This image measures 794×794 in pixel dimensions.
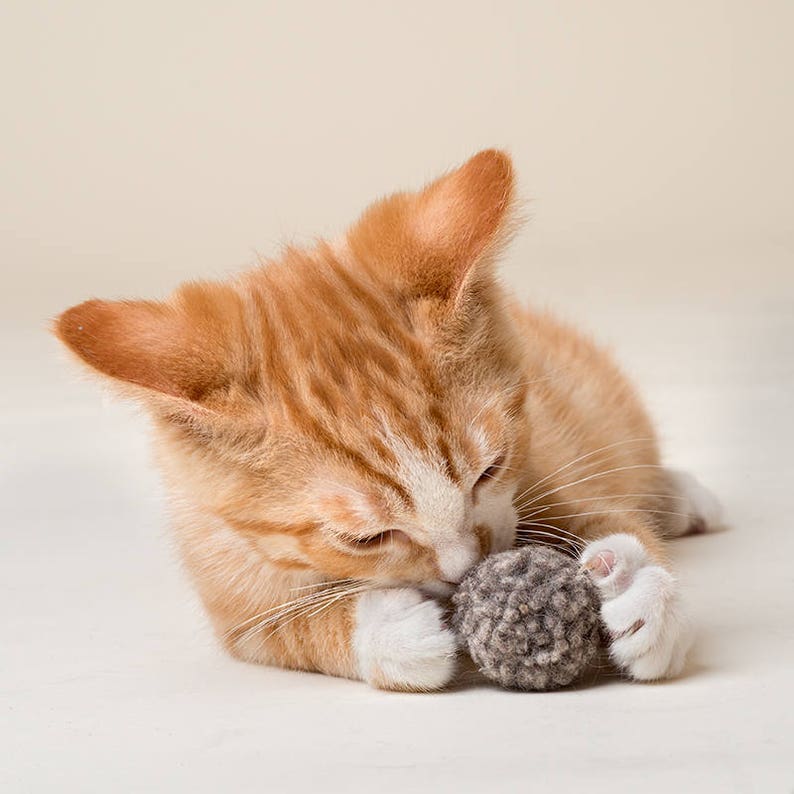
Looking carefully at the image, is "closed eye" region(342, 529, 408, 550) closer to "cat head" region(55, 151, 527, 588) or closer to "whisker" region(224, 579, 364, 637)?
"cat head" region(55, 151, 527, 588)

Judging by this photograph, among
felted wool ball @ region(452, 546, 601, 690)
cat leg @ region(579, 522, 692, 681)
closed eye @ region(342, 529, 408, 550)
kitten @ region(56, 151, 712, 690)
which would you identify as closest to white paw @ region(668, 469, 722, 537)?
kitten @ region(56, 151, 712, 690)

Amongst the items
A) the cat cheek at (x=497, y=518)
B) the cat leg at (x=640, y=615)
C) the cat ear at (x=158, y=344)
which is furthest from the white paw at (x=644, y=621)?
the cat ear at (x=158, y=344)

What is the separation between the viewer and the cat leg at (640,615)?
220 cm

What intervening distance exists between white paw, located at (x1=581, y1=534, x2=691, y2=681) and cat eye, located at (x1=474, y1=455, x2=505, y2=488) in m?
0.23

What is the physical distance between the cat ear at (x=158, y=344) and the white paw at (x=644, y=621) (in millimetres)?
738

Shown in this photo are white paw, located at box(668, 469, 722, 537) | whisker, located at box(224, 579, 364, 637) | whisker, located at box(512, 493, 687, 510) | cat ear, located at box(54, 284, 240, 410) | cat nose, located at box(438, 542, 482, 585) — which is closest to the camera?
cat ear, located at box(54, 284, 240, 410)

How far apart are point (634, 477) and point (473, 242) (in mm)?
1214

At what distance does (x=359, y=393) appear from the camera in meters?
2.24

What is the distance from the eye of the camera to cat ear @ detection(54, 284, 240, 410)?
6.98 feet

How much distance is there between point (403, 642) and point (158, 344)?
65cm

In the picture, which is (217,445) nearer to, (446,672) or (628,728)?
(446,672)

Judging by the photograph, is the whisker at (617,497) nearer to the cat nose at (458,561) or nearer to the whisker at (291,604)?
the cat nose at (458,561)

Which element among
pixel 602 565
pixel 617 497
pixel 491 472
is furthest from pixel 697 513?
pixel 491 472

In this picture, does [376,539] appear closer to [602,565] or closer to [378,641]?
[378,641]
